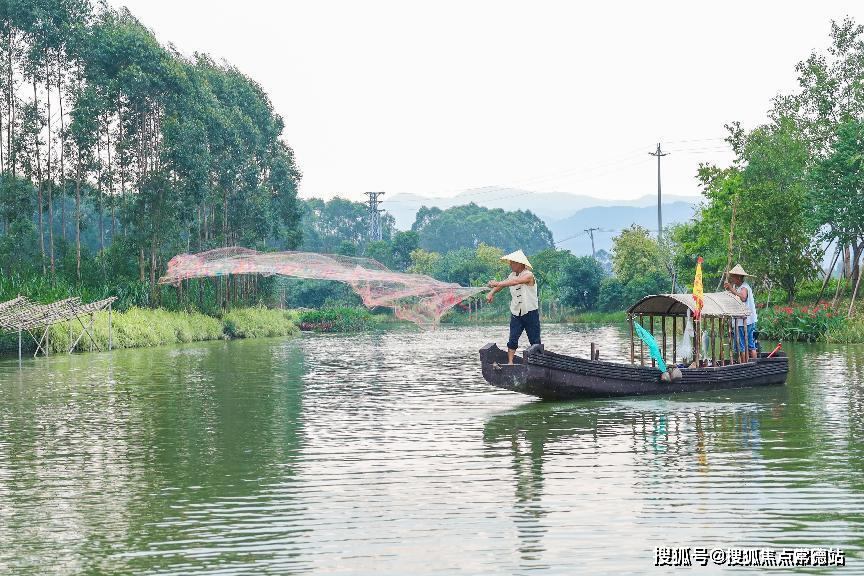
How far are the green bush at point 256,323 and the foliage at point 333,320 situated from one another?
17.8 ft

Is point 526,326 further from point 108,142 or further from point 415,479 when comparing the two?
point 108,142

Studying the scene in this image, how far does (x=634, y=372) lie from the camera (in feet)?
64.1

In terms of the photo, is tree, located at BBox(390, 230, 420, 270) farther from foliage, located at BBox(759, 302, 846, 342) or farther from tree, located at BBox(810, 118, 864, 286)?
tree, located at BBox(810, 118, 864, 286)

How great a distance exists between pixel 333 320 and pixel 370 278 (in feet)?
162

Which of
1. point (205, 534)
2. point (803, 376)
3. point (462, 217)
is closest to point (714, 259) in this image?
point (803, 376)

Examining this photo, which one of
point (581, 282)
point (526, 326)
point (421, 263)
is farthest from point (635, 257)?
point (526, 326)

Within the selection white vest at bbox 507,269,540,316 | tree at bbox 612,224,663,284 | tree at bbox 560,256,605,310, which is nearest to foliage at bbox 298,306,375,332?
tree at bbox 560,256,605,310

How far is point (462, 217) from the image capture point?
548 ft

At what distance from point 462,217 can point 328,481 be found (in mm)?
155908

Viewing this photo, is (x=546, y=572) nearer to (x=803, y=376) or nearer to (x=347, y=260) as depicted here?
(x=347, y=260)

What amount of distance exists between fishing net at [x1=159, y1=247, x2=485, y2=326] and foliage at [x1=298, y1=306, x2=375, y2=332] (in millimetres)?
44619

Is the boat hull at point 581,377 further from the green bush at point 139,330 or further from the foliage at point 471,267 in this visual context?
the foliage at point 471,267

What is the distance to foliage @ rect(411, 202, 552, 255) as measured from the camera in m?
164

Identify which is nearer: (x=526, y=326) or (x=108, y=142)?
(x=526, y=326)
